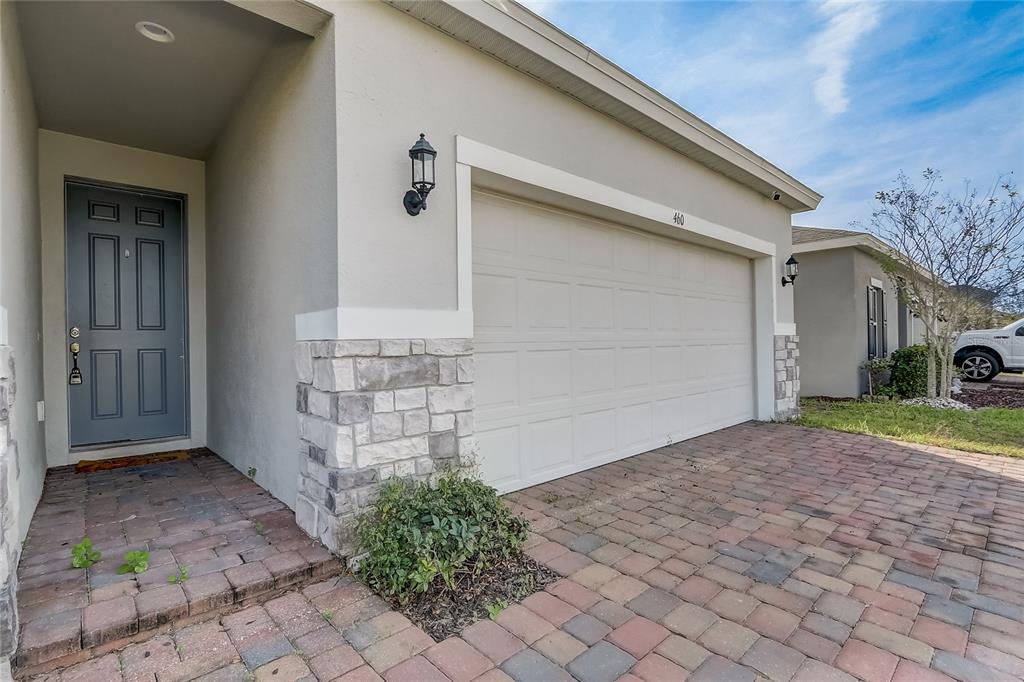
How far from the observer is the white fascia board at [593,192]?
10.0ft

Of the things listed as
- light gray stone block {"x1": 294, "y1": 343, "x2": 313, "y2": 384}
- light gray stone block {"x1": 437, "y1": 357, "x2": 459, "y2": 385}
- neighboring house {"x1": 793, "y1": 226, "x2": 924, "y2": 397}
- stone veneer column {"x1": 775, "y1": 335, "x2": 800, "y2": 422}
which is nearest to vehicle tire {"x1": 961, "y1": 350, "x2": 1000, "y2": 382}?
neighboring house {"x1": 793, "y1": 226, "x2": 924, "y2": 397}

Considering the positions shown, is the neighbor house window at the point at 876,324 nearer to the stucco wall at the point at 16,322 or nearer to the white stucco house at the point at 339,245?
the white stucco house at the point at 339,245

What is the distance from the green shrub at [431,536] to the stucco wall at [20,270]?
4.41 feet

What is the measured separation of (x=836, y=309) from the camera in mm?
8438

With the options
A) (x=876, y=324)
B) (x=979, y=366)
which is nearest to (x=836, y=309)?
(x=876, y=324)

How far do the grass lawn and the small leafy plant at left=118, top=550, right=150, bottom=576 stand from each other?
6575 millimetres

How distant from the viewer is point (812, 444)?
508cm

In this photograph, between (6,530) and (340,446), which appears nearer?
(6,530)

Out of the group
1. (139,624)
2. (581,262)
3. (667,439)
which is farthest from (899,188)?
(139,624)

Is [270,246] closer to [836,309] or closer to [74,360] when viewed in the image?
[74,360]

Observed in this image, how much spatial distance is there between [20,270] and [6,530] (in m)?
1.54

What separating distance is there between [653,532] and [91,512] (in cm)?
330

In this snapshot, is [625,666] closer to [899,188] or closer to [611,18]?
[611,18]

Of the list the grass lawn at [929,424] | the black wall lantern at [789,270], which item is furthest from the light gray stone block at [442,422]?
the black wall lantern at [789,270]
